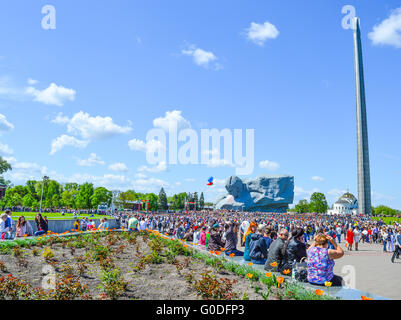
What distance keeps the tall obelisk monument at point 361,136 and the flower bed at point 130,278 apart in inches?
2654

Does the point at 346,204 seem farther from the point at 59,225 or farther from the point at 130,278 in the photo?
the point at 130,278

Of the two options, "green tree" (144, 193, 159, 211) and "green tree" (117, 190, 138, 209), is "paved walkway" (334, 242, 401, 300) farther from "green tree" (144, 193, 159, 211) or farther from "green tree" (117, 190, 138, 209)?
"green tree" (117, 190, 138, 209)

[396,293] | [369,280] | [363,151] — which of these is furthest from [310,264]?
[363,151]

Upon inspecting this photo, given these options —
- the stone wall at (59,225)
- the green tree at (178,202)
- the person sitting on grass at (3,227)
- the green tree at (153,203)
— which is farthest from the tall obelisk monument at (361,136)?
the green tree at (178,202)

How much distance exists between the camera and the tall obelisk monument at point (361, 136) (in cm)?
6762

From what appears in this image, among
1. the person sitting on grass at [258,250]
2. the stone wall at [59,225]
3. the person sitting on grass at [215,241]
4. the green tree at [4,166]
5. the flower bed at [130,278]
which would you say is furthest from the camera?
the green tree at [4,166]

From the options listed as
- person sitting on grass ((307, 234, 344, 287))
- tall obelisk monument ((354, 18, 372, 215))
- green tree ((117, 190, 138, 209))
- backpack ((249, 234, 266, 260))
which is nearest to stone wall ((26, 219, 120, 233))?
backpack ((249, 234, 266, 260))

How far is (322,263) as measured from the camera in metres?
5.75

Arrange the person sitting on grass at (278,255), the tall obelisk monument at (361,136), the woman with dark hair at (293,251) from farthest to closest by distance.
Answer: the tall obelisk monument at (361,136) → the person sitting on grass at (278,255) → the woman with dark hair at (293,251)

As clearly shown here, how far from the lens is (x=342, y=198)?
147625 millimetres

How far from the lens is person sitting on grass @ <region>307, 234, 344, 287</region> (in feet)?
18.7

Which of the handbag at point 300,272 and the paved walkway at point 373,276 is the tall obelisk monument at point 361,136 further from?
the handbag at point 300,272

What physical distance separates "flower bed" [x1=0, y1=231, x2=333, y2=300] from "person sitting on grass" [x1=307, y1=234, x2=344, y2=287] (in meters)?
0.47
